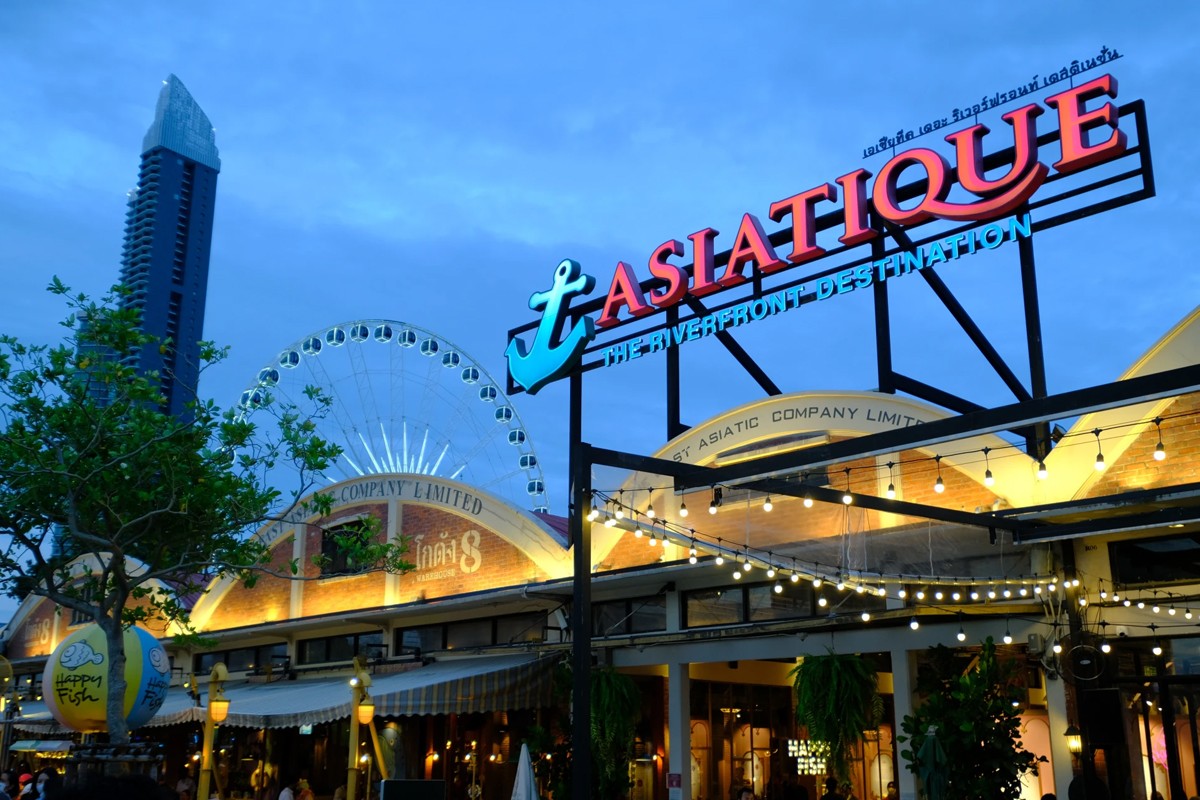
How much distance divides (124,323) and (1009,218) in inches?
502

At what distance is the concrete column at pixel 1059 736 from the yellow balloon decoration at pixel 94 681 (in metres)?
12.5

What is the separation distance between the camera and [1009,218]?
54.5ft

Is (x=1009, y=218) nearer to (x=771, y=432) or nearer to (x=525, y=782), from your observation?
(x=771, y=432)

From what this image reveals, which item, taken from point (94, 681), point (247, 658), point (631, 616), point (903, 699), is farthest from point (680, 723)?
point (247, 658)

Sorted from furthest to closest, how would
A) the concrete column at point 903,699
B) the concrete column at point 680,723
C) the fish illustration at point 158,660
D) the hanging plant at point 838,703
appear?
the concrete column at point 680,723 → the fish illustration at point 158,660 → the hanging plant at point 838,703 → the concrete column at point 903,699

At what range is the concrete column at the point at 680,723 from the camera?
747 inches

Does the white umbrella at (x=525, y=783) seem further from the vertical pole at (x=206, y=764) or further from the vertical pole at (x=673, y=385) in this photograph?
the vertical pole at (x=673, y=385)

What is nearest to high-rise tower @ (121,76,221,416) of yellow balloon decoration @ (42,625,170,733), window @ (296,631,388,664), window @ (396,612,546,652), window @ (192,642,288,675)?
window @ (192,642,288,675)

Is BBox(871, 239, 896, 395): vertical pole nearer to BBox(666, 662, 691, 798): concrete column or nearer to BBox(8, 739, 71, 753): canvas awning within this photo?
BBox(666, 662, 691, 798): concrete column

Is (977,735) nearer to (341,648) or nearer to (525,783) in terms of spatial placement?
(525,783)

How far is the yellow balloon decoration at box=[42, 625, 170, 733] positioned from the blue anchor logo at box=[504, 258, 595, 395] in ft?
29.3

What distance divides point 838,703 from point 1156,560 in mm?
4731

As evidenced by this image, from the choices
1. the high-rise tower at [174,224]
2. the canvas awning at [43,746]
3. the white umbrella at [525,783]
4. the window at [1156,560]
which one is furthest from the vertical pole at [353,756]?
the high-rise tower at [174,224]

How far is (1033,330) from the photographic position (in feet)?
52.2
